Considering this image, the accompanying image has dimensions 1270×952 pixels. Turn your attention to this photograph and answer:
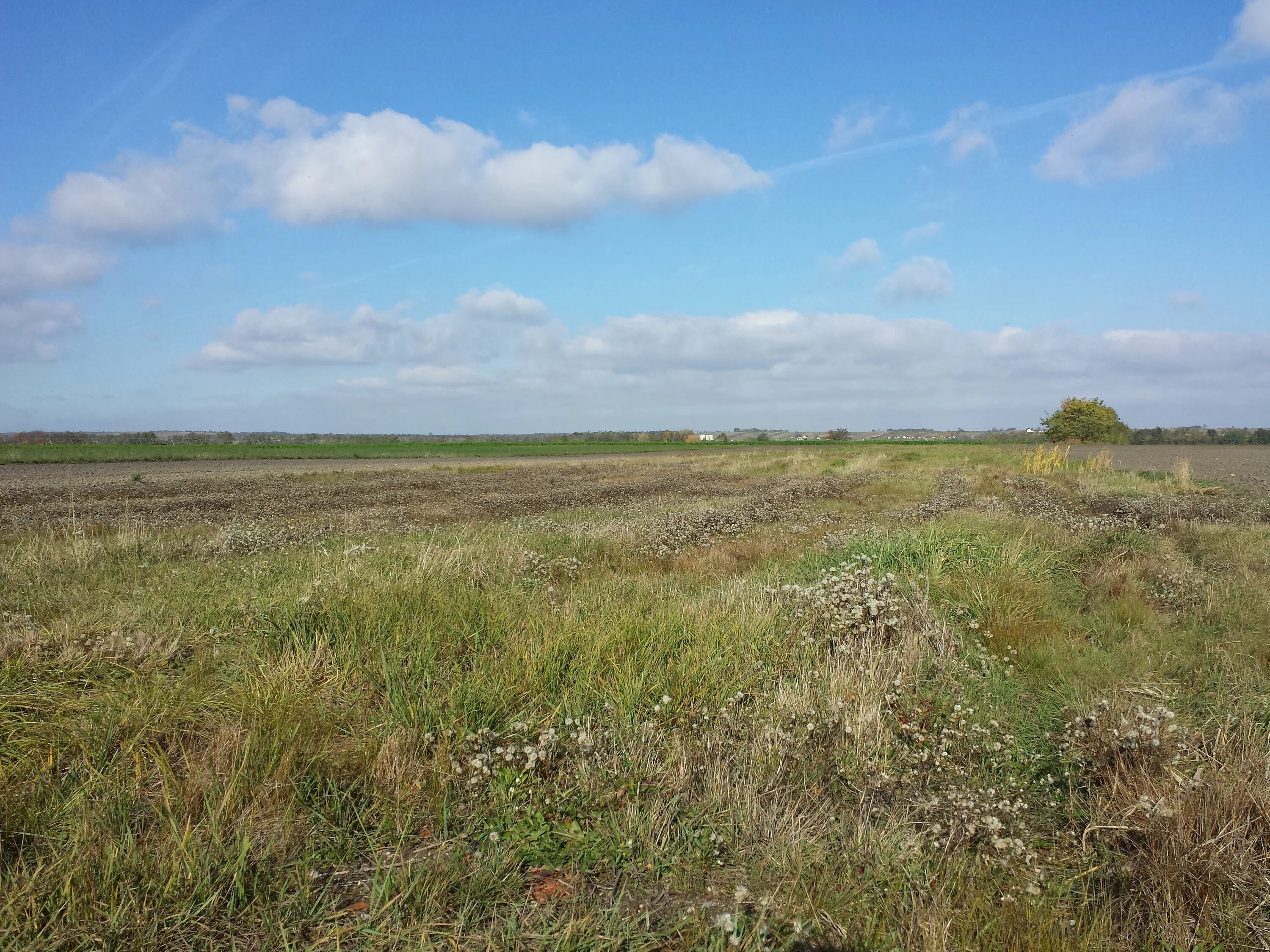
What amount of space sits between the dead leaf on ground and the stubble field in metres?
0.02

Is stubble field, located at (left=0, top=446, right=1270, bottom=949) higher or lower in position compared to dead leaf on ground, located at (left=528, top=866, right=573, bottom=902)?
higher

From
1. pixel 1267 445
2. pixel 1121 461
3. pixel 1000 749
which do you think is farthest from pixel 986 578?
pixel 1267 445

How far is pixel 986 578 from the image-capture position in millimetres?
8211

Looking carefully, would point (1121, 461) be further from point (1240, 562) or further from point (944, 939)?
point (944, 939)

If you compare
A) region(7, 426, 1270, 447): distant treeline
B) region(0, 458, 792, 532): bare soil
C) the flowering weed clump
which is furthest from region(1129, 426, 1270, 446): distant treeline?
the flowering weed clump

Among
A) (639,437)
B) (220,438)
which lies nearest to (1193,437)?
(639,437)

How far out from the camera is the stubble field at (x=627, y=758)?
3002 millimetres

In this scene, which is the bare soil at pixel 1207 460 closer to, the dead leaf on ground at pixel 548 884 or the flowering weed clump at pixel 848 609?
the flowering weed clump at pixel 848 609

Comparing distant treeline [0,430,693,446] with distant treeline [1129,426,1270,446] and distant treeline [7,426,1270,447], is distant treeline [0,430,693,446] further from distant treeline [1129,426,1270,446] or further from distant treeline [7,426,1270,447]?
distant treeline [1129,426,1270,446]

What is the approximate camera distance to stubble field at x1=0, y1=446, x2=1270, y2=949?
3002 millimetres

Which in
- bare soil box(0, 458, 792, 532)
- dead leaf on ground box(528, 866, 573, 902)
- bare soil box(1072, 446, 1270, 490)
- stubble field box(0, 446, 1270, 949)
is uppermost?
bare soil box(1072, 446, 1270, 490)

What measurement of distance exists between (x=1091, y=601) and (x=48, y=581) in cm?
1261

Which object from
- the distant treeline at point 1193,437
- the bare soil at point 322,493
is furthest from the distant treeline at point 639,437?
the bare soil at point 322,493

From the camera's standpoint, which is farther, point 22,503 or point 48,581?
point 22,503
